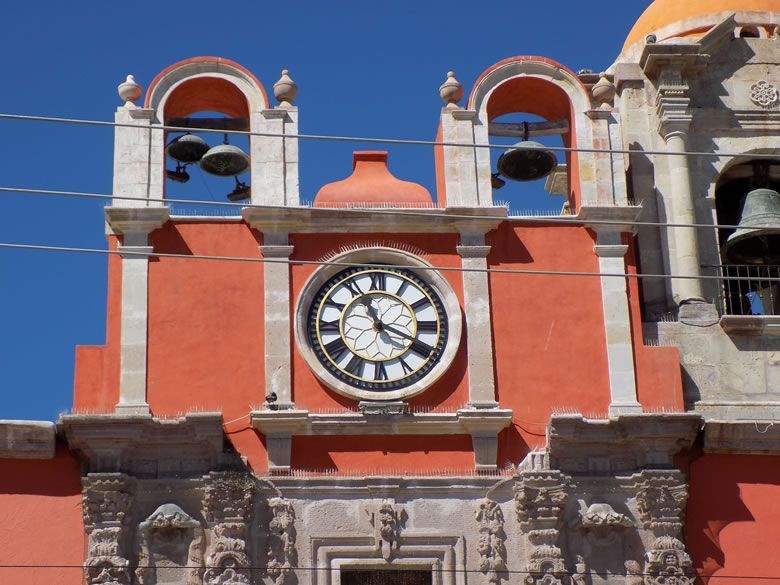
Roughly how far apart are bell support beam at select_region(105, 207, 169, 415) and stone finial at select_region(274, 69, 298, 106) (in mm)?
1938

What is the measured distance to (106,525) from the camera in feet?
74.2

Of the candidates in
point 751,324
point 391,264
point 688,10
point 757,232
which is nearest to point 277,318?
point 391,264

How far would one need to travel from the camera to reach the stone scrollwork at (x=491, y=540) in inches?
894

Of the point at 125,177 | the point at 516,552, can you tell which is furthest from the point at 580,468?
the point at 125,177

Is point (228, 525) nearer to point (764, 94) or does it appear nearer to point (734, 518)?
point (734, 518)

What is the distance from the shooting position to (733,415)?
2406 centimetres

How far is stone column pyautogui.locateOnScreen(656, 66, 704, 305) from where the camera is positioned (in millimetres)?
25016

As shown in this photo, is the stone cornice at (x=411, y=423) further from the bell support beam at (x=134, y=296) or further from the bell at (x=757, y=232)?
the bell at (x=757, y=232)

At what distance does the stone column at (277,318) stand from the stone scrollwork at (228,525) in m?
1.10

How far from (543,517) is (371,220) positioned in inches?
156

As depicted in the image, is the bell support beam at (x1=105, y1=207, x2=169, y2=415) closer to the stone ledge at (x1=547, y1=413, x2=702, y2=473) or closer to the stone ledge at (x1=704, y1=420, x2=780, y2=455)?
the stone ledge at (x1=547, y1=413, x2=702, y2=473)

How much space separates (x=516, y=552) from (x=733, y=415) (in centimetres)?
294

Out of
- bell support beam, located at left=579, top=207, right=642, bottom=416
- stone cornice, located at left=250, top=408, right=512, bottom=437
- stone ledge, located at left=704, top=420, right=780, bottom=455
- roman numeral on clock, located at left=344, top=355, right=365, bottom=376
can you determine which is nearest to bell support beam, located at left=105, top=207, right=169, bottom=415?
stone cornice, located at left=250, top=408, right=512, bottom=437

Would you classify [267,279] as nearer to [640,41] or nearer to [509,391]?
[509,391]
